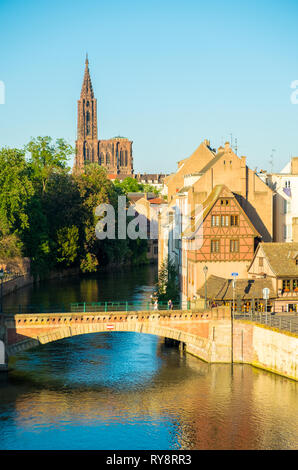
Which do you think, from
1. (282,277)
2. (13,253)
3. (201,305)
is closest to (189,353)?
(201,305)

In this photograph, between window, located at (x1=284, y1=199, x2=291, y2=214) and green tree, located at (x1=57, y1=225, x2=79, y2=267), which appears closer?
window, located at (x1=284, y1=199, x2=291, y2=214)

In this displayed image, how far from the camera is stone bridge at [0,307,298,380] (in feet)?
165

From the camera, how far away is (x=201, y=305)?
185 ft

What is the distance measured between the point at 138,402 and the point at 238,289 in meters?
16.4

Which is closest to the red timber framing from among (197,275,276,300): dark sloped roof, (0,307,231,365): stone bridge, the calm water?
(197,275,276,300): dark sloped roof

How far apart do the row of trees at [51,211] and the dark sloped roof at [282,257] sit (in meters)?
43.6

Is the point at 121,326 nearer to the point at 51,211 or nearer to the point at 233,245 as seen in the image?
the point at 233,245

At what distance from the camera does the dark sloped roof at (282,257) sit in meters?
60.5

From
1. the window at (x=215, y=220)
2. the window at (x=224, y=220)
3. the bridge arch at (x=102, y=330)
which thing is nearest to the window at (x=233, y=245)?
the window at (x=224, y=220)

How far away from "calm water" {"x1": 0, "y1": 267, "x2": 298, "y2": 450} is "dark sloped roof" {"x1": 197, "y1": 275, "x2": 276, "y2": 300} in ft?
18.9

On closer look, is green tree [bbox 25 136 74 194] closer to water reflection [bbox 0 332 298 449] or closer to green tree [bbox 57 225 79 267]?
green tree [bbox 57 225 79 267]

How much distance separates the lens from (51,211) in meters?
116

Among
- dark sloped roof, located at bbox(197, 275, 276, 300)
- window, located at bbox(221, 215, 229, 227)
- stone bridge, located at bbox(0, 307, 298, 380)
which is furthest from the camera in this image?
window, located at bbox(221, 215, 229, 227)

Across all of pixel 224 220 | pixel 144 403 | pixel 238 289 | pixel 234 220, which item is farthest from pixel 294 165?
pixel 144 403
